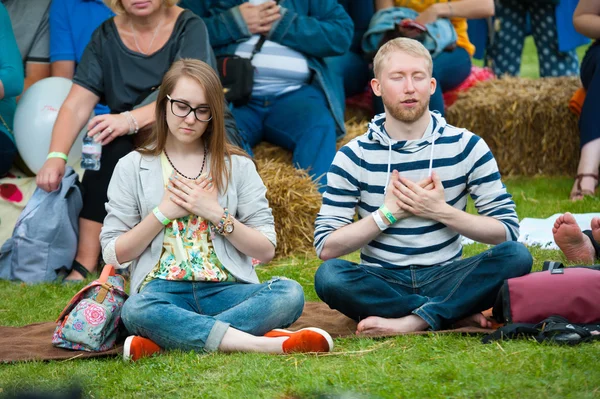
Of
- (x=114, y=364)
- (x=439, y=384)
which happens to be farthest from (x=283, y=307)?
(x=439, y=384)

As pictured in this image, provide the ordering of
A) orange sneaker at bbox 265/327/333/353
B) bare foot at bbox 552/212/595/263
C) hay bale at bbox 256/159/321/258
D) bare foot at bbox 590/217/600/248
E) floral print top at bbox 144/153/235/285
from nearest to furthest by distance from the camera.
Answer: orange sneaker at bbox 265/327/333/353 → floral print top at bbox 144/153/235/285 → bare foot at bbox 552/212/595/263 → bare foot at bbox 590/217/600/248 → hay bale at bbox 256/159/321/258

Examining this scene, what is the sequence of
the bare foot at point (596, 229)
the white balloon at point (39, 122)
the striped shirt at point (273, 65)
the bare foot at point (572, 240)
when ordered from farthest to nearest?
the striped shirt at point (273, 65) < the white balloon at point (39, 122) < the bare foot at point (596, 229) < the bare foot at point (572, 240)

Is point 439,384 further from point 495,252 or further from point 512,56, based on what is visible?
point 512,56

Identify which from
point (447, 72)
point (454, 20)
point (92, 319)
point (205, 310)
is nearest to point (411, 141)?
point (205, 310)

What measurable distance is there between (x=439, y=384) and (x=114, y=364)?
1262mm

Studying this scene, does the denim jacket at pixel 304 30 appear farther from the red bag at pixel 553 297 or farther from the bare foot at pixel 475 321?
the red bag at pixel 553 297

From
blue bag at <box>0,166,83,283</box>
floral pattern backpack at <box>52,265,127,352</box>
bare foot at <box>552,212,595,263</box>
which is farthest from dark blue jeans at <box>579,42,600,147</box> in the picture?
floral pattern backpack at <box>52,265,127,352</box>

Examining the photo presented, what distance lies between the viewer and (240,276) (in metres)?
3.74

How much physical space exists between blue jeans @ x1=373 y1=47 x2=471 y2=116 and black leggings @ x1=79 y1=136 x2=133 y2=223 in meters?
2.29

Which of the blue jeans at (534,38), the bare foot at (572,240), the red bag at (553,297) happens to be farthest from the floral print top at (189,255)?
the blue jeans at (534,38)

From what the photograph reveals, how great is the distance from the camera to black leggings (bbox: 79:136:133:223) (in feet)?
16.4

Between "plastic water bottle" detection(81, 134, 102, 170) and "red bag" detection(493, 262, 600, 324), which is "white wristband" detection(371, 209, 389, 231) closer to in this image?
"red bag" detection(493, 262, 600, 324)

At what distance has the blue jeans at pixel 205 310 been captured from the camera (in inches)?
136

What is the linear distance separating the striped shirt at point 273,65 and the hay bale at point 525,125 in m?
1.80
